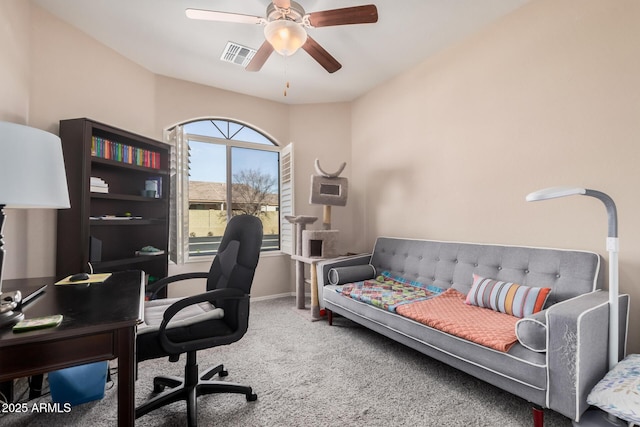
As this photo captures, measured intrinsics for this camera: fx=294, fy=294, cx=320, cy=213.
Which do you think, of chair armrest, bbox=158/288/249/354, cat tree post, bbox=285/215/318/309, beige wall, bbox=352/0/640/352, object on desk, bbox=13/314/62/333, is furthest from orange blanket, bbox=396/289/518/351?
object on desk, bbox=13/314/62/333

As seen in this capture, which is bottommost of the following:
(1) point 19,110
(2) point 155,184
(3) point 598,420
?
(3) point 598,420

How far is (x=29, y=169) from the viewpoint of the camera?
A: 3.51 feet

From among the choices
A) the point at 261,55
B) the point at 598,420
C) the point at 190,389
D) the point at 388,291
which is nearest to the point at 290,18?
the point at 261,55

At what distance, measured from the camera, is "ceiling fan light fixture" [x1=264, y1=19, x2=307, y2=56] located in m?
1.90

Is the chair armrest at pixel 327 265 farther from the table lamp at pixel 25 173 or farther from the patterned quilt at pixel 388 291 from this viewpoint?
the table lamp at pixel 25 173

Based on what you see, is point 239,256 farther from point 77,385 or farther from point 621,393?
point 621,393

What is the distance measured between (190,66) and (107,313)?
2844 mm

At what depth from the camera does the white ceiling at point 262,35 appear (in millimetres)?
2209

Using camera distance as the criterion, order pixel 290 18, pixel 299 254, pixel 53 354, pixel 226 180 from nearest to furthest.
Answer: pixel 53 354 → pixel 290 18 → pixel 299 254 → pixel 226 180

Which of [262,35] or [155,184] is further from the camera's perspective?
[155,184]

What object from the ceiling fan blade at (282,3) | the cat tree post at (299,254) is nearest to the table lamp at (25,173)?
the ceiling fan blade at (282,3)

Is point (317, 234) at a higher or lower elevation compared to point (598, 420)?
higher

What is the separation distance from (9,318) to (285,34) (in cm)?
196

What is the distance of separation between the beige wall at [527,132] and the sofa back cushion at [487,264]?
15 centimetres
